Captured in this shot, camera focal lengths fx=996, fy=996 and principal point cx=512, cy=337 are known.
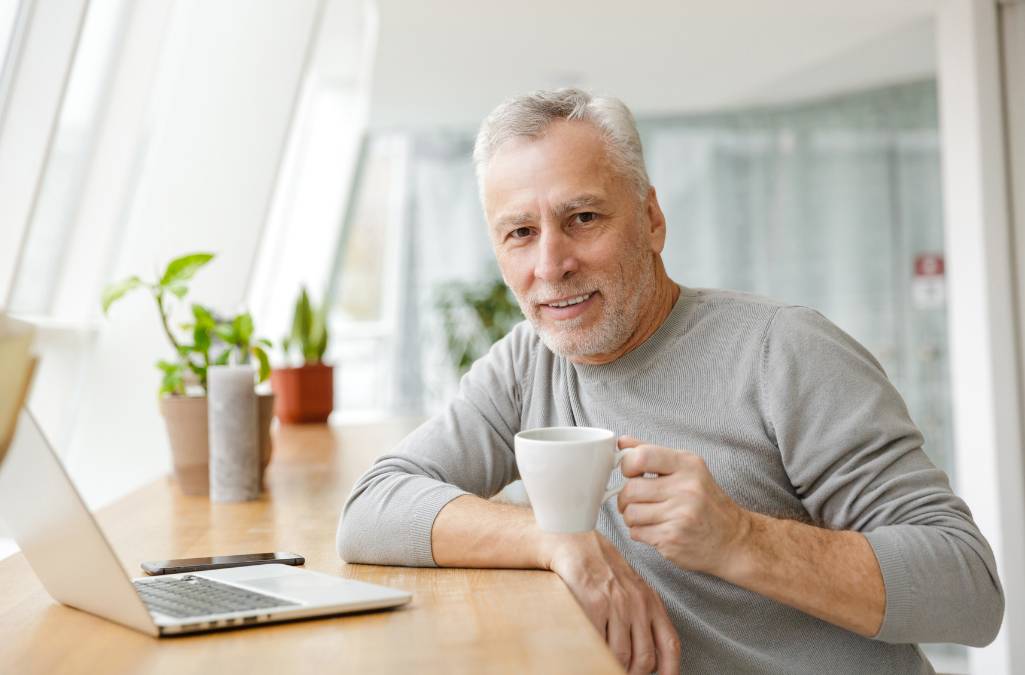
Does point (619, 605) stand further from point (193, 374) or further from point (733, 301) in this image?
point (193, 374)

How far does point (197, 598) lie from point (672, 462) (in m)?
0.54

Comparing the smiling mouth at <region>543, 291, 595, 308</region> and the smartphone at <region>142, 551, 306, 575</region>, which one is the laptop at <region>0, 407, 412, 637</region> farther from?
the smiling mouth at <region>543, 291, 595, 308</region>

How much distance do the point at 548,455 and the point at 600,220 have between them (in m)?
0.53

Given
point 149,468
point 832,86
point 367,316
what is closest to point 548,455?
point 149,468

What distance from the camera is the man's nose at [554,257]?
142 cm

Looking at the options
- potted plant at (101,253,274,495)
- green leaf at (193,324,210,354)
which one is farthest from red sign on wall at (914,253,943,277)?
green leaf at (193,324,210,354)

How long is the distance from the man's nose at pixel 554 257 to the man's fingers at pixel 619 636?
500mm

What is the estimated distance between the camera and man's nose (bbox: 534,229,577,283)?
1419 millimetres

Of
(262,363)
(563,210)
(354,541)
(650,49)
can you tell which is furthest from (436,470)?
(650,49)

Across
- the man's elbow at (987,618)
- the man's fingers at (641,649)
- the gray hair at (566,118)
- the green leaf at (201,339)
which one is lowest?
the man's fingers at (641,649)

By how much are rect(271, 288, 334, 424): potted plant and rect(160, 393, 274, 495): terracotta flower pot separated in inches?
53.4

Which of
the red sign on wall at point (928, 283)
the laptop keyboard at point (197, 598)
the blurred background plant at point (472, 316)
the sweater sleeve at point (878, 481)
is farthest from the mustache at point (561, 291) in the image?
the blurred background plant at point (472, 316)

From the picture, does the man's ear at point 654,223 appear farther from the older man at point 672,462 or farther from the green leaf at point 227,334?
the green leaf at point 227,334

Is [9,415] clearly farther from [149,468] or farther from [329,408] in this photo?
[329,408]
